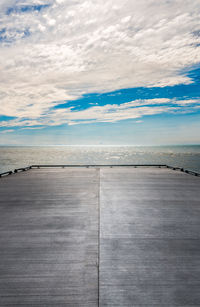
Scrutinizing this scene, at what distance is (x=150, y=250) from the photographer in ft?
20.1

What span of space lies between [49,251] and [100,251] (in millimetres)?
1731

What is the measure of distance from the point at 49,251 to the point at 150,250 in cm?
344

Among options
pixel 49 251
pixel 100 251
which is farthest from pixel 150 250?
pixel 49 251

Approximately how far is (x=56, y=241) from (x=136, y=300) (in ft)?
11.4

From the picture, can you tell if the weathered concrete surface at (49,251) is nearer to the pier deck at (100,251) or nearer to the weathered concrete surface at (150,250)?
the pier deck at (100,251)

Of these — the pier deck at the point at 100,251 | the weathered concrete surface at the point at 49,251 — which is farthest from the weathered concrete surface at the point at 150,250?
the weathered concrete surface at the point at 49,251

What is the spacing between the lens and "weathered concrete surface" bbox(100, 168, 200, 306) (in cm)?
444

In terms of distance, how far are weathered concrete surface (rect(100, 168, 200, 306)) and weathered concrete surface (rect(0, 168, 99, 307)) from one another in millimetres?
518

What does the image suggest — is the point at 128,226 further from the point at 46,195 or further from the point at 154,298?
the point at 46,195

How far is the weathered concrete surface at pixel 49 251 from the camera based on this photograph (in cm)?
444

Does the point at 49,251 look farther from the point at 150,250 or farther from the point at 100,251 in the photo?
the point at 150,250

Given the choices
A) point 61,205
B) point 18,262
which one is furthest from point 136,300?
point 61,205

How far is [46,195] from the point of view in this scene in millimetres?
12109

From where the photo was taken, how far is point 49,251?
6062 mm
